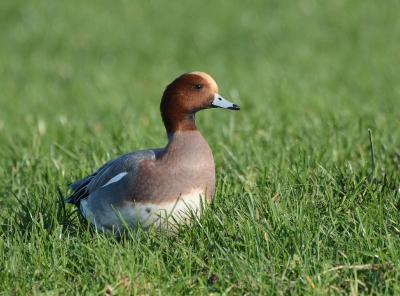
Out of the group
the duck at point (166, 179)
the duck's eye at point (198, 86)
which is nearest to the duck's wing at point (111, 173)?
the duck at point (166, 179)

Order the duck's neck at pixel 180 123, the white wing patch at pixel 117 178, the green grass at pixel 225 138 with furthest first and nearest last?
the duck's neck at pixel 180 123 → the white wing patch at pixel 117 178 → the green grass at pixel 225 138

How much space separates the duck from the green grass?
0.40 feet

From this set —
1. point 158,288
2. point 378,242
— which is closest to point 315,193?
point 378,242

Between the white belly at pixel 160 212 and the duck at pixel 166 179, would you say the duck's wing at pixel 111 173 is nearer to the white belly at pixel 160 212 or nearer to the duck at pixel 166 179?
the duck at pixel 166 179

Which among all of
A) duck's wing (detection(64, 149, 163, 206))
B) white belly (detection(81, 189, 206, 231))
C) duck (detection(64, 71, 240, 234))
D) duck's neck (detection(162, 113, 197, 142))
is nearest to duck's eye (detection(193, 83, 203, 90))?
duck (detection(64, 71, 240, 234))

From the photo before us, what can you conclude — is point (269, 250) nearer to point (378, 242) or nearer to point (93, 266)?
point (378, 242)

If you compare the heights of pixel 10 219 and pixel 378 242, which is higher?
pixel 10 219

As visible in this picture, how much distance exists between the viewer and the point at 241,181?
4.43 meters

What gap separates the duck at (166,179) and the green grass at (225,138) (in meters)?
0.12

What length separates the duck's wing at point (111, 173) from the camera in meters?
3.72

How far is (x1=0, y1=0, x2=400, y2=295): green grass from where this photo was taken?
3.12 m

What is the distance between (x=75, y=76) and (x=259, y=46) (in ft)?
10.1

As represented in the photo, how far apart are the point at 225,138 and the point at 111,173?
1.86 metres

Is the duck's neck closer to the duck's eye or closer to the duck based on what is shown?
the duck
